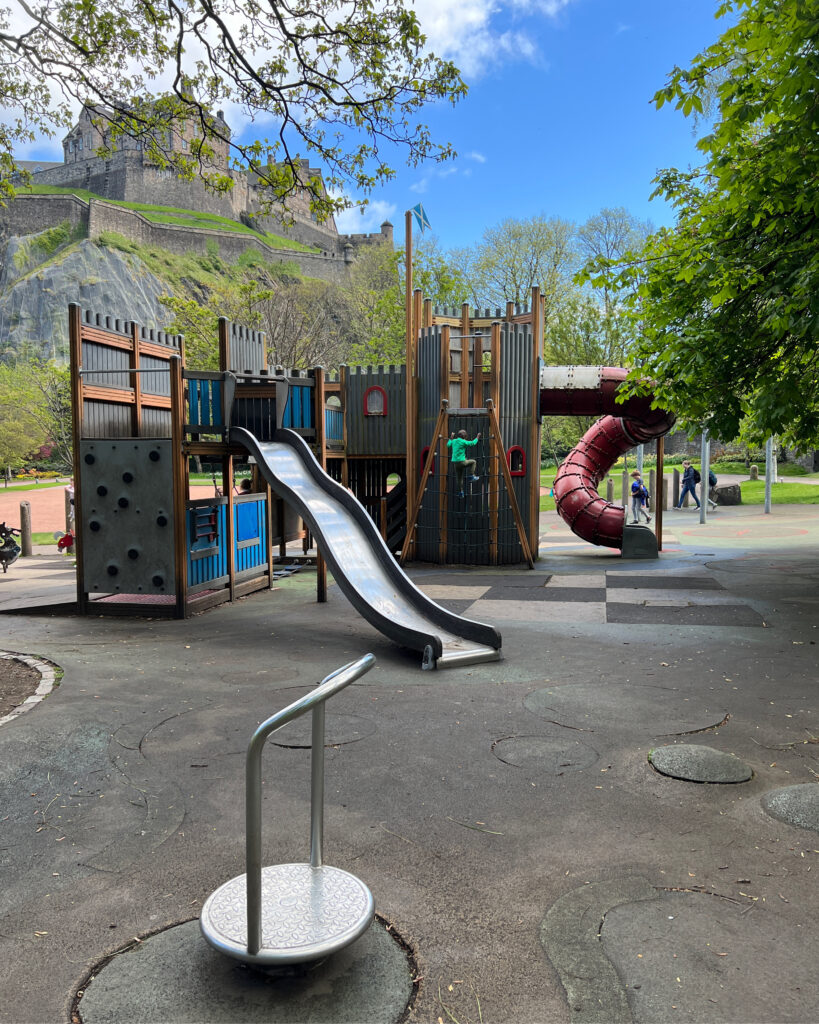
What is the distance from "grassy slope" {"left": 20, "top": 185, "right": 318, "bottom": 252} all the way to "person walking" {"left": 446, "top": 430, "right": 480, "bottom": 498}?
9187 cm

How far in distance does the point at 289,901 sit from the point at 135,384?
31.3 ft

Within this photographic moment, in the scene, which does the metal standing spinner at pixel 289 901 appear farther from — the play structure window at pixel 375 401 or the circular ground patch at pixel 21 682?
the play structure window at pixel 375 401

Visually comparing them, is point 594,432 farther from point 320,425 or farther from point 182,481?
point 182,481

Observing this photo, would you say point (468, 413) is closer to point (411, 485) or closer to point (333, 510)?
point (411, 485)

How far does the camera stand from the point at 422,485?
14914mm

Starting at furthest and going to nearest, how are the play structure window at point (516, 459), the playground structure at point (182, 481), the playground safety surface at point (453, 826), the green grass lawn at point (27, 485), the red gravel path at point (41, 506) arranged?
the green grass lawn at point (27, 485) < the red gravel path at point (41, 506) < the play structure window at point (516, 459) < the playground structure at point (182, 481) < the playground safety surface at point (453, 826)

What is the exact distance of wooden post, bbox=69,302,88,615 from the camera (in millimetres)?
9875

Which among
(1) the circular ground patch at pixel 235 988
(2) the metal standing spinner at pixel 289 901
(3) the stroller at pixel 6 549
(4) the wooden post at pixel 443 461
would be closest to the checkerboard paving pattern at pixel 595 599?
(4) the wooden post at pixel 443 461

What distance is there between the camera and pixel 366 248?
5253 centimetres

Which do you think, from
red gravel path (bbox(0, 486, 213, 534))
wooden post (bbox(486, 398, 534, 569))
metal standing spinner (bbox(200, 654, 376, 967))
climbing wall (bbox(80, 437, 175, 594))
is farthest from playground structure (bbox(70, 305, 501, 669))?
red gravel path (bbox(0, 486, 213, 534))

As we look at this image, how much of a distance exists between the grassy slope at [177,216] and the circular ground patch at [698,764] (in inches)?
4008

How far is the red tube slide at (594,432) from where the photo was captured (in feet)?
51.8

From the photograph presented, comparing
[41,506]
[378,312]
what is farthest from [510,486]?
[378,312]

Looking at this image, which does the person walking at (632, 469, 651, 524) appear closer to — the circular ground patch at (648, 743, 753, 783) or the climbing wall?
the climbing wall
